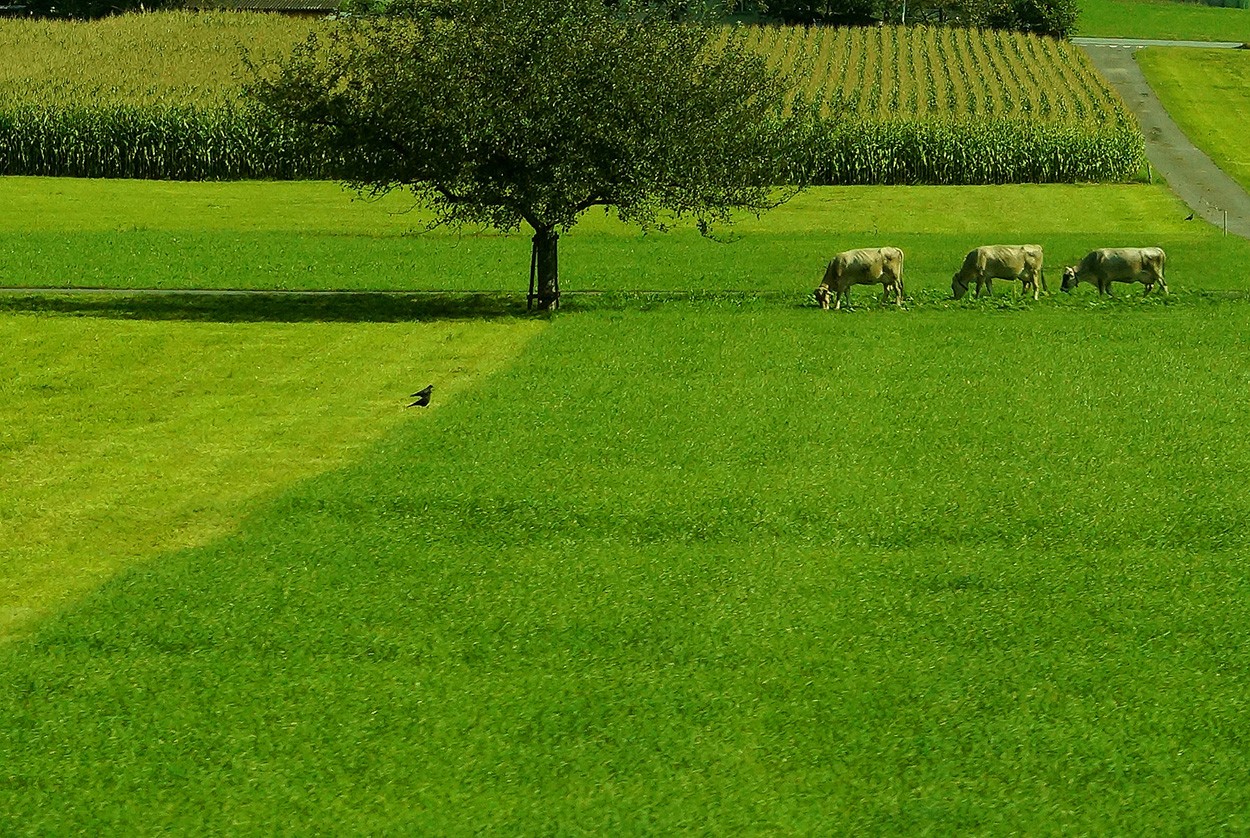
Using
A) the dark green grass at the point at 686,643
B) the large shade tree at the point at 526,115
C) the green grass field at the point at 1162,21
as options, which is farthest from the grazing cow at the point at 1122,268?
the green grass field at the point at 1162,21

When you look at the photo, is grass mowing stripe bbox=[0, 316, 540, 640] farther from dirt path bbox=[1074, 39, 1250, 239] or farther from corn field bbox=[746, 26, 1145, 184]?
dirt path bbox=[1074, 39, 1250, 239]

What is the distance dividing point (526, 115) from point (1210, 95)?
230 ft

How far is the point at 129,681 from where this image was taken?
42.5 ft

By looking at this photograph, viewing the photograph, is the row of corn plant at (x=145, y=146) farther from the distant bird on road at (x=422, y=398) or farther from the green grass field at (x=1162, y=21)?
the green grass field at (x=1162, y=21)

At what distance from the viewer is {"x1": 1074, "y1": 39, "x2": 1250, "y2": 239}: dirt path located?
6191 centimetres

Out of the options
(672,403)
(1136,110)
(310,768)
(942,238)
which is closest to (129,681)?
(310,768)

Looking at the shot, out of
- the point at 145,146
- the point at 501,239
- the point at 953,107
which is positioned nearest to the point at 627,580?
the point at 501,239

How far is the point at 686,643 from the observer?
45.4 feet

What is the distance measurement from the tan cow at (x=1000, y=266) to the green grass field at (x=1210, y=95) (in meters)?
34.0

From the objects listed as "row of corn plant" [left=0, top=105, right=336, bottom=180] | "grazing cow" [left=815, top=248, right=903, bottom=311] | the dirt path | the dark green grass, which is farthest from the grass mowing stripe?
"row of corn plant" [left=0, top=105, right=336, bottom=180]

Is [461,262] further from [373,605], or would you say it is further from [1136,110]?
[1136,110]

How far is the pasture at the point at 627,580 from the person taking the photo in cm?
1120

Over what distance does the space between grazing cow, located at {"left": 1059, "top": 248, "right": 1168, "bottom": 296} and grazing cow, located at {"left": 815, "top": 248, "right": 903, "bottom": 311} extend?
532 centimetres

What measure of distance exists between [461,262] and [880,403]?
22.8 meters
